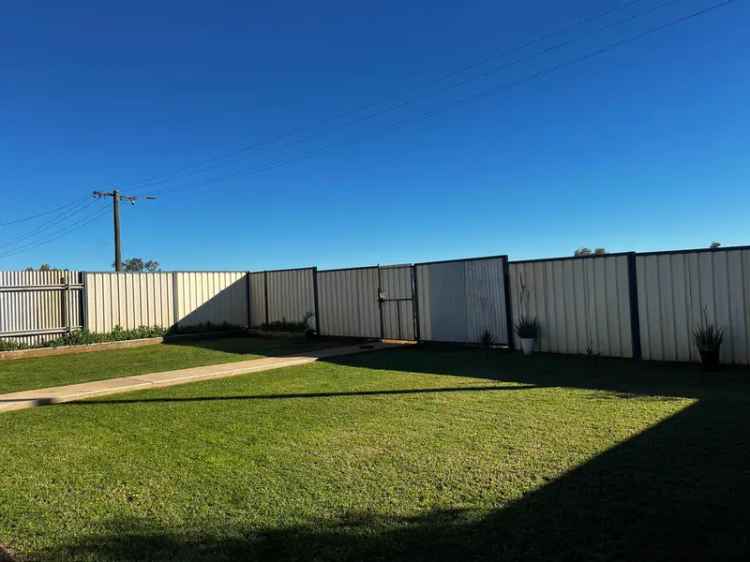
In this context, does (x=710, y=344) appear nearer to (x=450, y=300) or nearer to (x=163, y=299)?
(x=450, y=300)

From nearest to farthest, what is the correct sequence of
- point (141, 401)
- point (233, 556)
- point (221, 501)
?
point (233, 556)
point (221, 501)
point (141, 401)

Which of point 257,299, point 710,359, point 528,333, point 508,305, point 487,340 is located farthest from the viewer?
point 257,299

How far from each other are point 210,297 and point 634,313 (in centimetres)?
1387

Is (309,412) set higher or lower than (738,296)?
lower

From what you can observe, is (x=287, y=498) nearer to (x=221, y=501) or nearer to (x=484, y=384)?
(x=221, y=501)

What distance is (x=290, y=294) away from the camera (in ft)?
61.4

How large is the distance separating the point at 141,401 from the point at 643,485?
625 cm

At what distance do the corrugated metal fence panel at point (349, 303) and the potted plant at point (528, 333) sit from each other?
4.89m

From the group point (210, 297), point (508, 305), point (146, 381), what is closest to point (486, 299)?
point (508, 305)

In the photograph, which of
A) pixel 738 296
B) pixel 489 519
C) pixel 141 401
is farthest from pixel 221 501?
pixel 738 296

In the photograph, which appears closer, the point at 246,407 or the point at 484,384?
the point at 246,407

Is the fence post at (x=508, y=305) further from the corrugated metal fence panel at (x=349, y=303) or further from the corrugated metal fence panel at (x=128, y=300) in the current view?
the corrugated metal fence panel at (x=128, y=300)

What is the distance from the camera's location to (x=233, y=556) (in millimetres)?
3092

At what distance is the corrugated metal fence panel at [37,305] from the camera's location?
1519 centimetres
